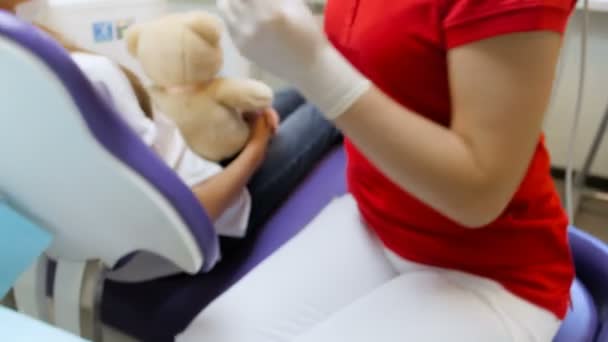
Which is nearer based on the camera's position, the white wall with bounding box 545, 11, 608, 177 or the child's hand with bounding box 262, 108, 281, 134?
the child's hand with bounding box 262, 108, 281, 134

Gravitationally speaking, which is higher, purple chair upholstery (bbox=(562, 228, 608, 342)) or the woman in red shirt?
the woman in red shirt

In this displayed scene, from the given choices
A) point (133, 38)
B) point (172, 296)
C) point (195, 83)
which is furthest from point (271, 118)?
point (172, 296)

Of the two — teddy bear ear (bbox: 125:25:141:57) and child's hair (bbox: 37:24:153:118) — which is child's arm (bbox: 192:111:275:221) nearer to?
child's hair (bbox: 37:24:153:118)

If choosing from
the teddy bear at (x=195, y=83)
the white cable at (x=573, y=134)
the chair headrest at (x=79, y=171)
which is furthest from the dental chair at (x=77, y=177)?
the white cable at (x=573, y=134)

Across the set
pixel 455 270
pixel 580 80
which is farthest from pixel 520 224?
pixel 580 80

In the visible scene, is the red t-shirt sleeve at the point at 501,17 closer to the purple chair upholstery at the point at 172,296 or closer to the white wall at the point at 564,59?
the purple chair upholstery at the point at 172,296

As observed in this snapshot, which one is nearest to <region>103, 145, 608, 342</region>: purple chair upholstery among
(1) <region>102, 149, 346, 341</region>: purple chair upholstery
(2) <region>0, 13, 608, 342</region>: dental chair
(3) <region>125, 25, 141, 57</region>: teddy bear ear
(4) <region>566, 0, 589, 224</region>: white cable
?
(1) <region>102, 149, 346, 341</region>: purple chair upholstery

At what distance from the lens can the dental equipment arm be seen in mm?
487

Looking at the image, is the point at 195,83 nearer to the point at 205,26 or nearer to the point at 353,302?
the point at 205,26

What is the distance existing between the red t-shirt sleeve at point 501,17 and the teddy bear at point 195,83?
1.85 ft

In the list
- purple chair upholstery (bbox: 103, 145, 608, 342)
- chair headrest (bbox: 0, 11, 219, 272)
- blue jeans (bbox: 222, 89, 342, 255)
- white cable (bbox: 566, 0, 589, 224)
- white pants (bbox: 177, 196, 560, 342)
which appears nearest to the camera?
chair headrest (bbox: 0, 11, 219, 272)

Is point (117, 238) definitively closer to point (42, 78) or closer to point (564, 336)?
point (42, 78)

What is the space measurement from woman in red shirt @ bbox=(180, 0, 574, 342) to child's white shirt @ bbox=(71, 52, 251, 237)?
0.18 metres

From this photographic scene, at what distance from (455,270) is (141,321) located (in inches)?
22.7
